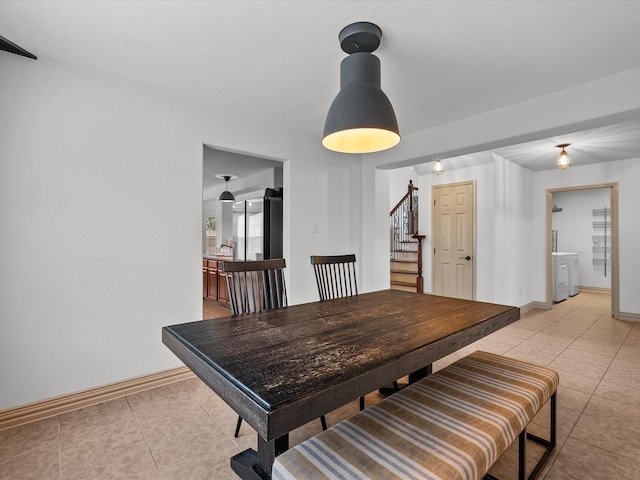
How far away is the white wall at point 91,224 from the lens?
82.6 inches

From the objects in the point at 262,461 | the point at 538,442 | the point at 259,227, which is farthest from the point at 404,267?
the point at 262,461

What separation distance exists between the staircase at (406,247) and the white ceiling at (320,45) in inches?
139

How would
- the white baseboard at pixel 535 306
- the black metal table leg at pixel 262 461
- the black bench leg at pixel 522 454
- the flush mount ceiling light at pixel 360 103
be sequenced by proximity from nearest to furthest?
the black metal table leg at pixel 262 461
the black bench leg at pixel 522 454
the flush mount ceiling light at pixel 360 103
the white baseboard at pixel 535 306

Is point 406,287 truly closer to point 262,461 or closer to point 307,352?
point 262,461

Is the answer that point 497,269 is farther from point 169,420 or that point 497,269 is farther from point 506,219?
point 169,420

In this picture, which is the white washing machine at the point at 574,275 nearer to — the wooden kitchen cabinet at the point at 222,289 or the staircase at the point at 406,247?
the staircase at the point at 406,247

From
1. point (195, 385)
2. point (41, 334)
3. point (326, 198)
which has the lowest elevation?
point (195, 385)

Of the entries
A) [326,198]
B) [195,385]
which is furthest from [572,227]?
[195,385]

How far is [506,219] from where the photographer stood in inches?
194

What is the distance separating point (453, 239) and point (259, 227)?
10.4ft

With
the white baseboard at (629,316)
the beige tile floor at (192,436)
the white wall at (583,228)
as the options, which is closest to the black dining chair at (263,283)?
the beige tile floor at (192,436)

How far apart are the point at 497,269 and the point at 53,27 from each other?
5.26 m

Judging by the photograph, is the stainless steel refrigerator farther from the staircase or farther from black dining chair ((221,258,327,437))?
the staircase

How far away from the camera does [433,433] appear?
1182mm
